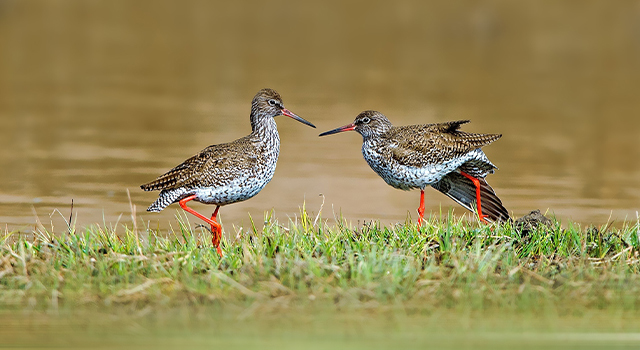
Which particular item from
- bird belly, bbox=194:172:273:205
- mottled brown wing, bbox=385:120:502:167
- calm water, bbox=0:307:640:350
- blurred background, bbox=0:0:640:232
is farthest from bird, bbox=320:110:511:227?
calm water, bbox=0:307:640:350

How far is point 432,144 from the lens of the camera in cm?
1032

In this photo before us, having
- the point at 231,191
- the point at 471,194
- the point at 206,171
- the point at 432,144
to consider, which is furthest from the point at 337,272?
the point at 471,194

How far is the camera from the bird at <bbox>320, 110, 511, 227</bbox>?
1032cm

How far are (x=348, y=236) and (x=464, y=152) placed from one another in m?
2.22

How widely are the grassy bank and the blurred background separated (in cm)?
153

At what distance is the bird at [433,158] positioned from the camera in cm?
1032

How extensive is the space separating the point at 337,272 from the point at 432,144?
295 centimetres

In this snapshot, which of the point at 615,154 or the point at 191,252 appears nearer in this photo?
the point at 191,252

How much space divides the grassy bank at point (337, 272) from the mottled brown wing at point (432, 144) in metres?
1.55

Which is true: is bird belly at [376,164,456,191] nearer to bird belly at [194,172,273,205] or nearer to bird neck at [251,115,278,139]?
bird neck at [251,115,278,139]

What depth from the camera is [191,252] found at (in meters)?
8.15

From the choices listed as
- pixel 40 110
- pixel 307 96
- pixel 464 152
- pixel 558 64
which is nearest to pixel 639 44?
pixel 558 64

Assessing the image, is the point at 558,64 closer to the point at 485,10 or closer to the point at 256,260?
the point at 485,10

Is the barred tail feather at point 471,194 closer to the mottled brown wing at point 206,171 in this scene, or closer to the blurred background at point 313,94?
the blurred background at point 313,94
